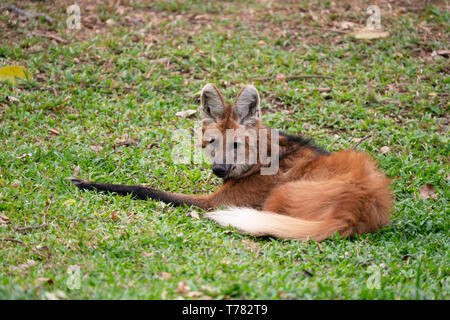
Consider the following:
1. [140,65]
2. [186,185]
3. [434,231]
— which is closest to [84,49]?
[140,65]

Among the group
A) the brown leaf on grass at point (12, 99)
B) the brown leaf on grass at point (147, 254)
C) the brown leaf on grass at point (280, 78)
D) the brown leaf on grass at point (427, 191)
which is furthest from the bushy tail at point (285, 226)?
the brown leaf on grass at point (12, 99)

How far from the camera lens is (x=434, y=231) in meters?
3.60

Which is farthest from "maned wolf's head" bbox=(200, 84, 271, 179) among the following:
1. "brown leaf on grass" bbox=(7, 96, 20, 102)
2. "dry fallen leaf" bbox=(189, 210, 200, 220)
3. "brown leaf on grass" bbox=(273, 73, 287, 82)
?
"brown leaf on grass" bbox=(7, 96, 20, 102)

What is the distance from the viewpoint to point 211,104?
153 inches

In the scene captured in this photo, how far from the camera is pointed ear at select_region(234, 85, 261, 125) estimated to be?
148 inches

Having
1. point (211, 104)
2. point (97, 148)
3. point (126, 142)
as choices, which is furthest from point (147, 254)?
point (126, 142)

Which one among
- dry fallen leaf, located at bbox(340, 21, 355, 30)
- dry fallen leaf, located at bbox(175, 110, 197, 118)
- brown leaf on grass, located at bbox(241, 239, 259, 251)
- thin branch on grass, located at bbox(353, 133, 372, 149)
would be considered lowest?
brown leaf on grass, located at bbox(241, 239, 259, 251)

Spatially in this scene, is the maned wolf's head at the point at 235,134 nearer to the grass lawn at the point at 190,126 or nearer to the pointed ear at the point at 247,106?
the pointed ear at the point at 247,106

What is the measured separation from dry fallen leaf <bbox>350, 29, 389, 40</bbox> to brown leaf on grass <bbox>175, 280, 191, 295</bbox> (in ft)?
17.0

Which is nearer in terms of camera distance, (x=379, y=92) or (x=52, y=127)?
(x=52, y=127)

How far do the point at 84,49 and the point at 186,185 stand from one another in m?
3.00

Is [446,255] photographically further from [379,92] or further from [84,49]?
[84,49]

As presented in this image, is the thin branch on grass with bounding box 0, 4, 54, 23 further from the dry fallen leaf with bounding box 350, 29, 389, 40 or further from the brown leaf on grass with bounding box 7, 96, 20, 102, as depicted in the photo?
the dry fallen leaf with bounding box 350, 29, 389, 40

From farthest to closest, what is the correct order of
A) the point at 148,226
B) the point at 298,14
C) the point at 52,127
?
the point at 298,14 → the point at 52,127 → the point at 148,226
